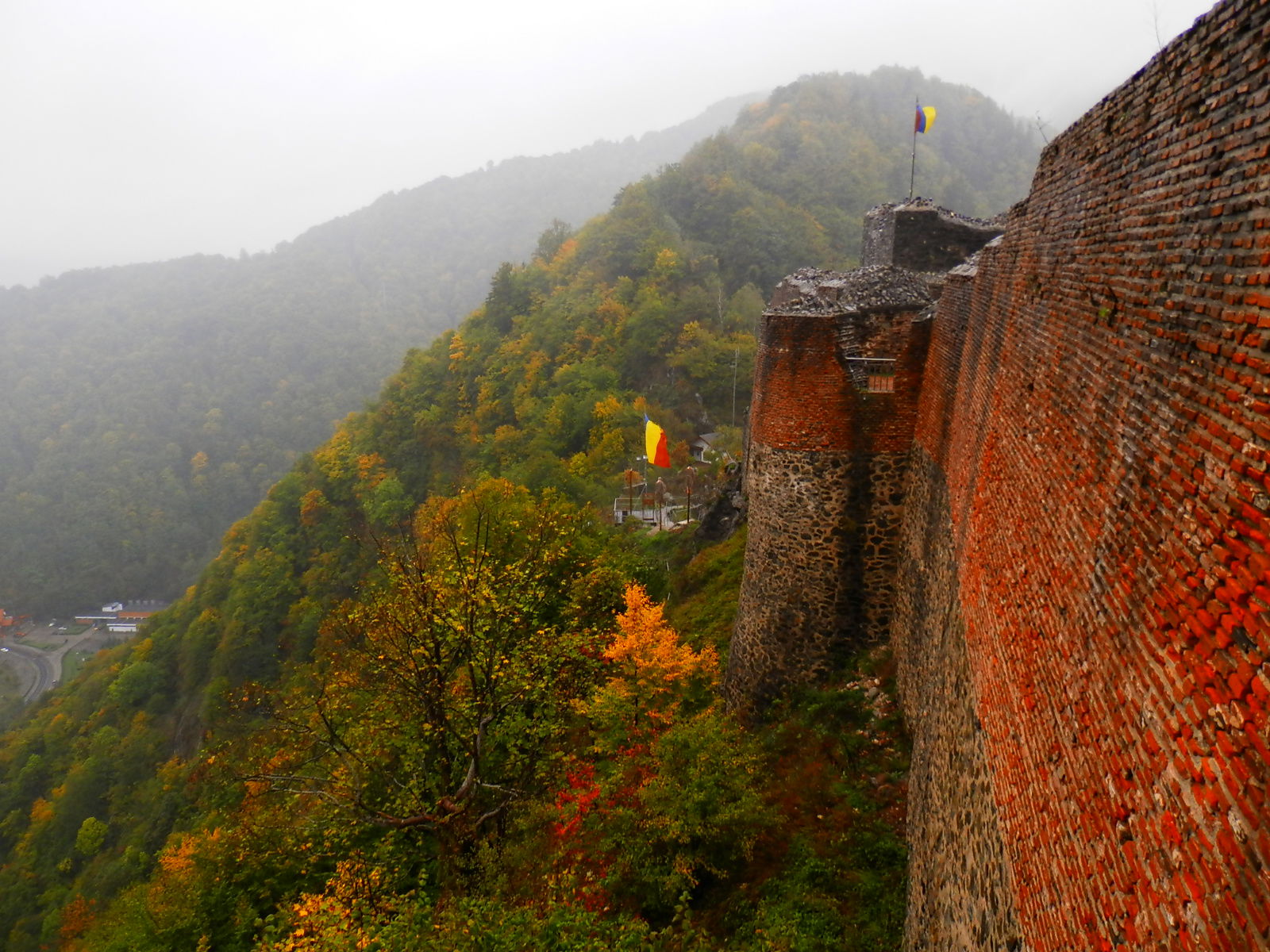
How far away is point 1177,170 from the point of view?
115 inches

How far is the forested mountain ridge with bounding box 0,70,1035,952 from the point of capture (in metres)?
8.42

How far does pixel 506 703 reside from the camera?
35.1 ft

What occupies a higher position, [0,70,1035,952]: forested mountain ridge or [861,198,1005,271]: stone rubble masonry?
[861,198,1005,271]: stone rubble masonry

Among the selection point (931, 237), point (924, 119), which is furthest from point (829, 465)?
point (924, 119)

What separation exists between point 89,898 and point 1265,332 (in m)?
44.2

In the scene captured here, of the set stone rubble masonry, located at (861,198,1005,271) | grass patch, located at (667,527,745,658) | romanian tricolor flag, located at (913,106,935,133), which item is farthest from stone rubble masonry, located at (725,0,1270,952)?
romanian tricolor flag, located at (913,106,935,133)

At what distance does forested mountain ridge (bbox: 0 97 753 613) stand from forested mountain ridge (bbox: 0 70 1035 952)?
40.5 metres

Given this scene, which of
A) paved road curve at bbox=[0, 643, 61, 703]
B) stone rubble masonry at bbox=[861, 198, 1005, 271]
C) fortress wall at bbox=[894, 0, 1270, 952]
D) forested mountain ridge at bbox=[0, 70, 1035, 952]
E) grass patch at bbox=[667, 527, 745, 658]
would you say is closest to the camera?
fortress wall at bbox=[894, 0, 1270, 952]

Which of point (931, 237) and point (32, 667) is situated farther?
point (32, 667)

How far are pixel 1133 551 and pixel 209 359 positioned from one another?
4817 inches

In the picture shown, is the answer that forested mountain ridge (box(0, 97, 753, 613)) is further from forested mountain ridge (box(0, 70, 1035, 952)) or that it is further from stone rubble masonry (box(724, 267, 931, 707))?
stone rubble masonry (box(724, 267, 931, 707))

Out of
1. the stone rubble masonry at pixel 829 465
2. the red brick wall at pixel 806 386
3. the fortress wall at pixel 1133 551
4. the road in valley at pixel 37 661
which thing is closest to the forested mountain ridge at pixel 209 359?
the road in valley at pixel 37 661

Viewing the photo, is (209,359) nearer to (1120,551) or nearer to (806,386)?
(806,386)

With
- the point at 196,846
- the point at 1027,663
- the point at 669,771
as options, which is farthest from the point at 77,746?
the point at 1027,663
